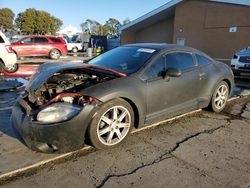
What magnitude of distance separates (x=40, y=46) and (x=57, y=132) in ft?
56.6

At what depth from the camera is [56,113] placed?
319 cm

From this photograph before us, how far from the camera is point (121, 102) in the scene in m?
3.59

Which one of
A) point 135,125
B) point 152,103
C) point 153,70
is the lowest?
point 135,125

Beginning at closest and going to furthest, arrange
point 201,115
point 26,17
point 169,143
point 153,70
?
point 169,143, point 153,70, point 201,115, point 26,17

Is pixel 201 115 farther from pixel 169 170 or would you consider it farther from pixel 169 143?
pixel 169 170

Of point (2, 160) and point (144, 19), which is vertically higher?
point (144, 19)

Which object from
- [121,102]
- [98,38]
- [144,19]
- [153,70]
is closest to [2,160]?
[121,102]

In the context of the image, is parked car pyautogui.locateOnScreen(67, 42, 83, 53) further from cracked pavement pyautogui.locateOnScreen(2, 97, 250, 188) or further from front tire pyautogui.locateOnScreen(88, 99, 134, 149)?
front tire pyautogui.locateOnScreen(88, 99, 134, 149)

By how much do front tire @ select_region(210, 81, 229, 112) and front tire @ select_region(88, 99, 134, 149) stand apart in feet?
7.46

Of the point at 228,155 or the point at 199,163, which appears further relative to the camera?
the point at 228,155

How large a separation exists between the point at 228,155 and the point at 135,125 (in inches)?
53.6

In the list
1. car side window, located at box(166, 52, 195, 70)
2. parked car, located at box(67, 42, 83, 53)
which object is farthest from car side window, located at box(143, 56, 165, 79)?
parked car, located at box(67, 42, 83, 53)

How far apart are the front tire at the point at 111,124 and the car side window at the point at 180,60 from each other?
1.21m

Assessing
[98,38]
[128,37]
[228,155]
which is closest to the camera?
[228,155]
